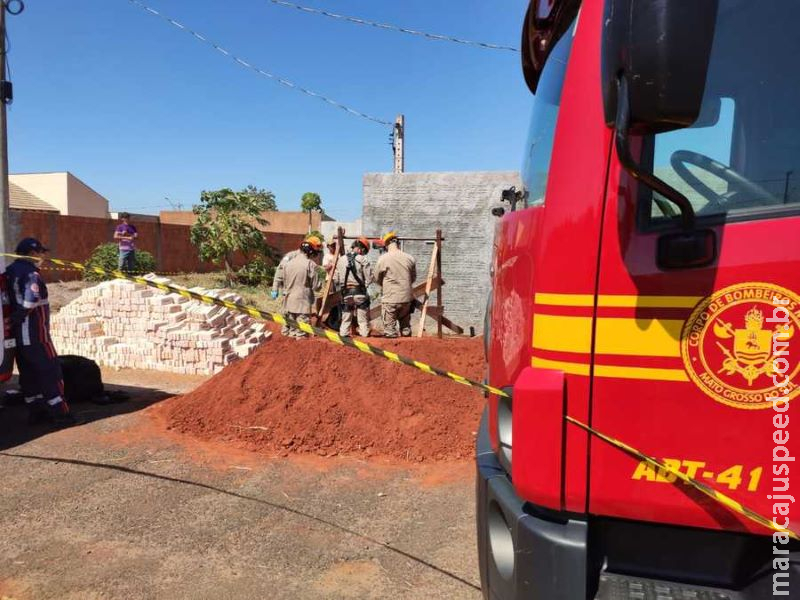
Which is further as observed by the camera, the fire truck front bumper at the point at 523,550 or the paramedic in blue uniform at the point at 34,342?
the paramedic in blue uniform at the point at 34,342

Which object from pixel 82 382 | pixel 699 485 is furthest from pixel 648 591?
pixel 82 382

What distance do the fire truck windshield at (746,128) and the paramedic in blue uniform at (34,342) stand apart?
17.9ft

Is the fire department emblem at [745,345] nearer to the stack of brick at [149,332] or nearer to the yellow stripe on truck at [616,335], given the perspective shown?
the yellow stripe on truck at [616,335]

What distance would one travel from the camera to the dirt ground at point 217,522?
3.13 meters

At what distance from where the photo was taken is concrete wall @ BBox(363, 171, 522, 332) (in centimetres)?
1127

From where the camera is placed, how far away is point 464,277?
11.5 m

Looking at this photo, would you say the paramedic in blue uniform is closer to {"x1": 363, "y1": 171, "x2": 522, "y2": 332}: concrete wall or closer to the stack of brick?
the stack of brick

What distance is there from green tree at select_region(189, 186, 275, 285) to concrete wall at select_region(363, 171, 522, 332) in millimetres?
9065

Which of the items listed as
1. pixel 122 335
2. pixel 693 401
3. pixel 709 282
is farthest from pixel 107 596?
pixel 122 335

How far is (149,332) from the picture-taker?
8.86 m

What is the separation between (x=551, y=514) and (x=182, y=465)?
3.84 m

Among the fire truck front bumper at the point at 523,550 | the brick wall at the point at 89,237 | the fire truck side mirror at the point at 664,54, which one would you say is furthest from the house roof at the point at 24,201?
the fire truck side mirror at the point at 664,54

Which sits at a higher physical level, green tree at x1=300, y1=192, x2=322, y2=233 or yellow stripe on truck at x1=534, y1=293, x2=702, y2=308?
green tree at x1=300, y1=192, x2=322, y2=233

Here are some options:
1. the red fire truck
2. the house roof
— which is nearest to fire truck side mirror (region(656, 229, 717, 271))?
the red fire truck
